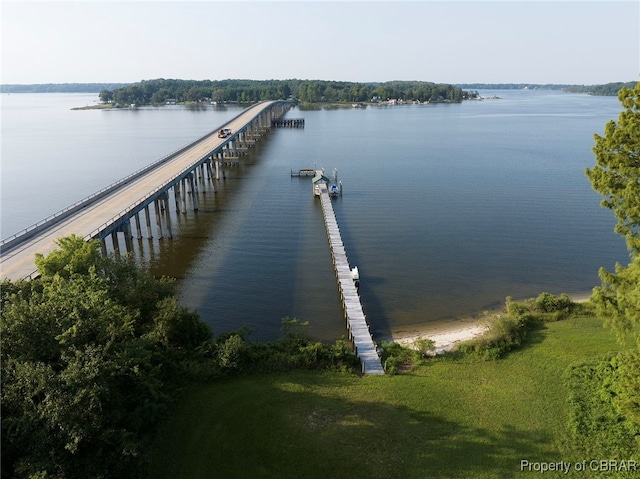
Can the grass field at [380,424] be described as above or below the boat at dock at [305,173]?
below

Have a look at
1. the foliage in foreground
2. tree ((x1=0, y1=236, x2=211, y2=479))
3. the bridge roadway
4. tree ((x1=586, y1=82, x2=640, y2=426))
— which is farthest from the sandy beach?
the bridge roadway

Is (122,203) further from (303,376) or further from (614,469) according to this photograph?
(614,469)

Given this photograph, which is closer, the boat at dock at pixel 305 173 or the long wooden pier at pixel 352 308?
the long wooden pier at pixel 352 308

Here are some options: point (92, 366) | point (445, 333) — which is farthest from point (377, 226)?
point (92, 366)

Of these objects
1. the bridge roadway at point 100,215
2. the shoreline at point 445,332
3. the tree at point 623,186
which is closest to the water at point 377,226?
the shoreline at point 445,332

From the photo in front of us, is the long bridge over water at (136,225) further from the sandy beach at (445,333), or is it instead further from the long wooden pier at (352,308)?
the sandy beach at (445,333)

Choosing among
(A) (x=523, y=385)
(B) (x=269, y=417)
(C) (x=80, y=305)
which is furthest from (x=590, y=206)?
(C) (x=80, y=305)
